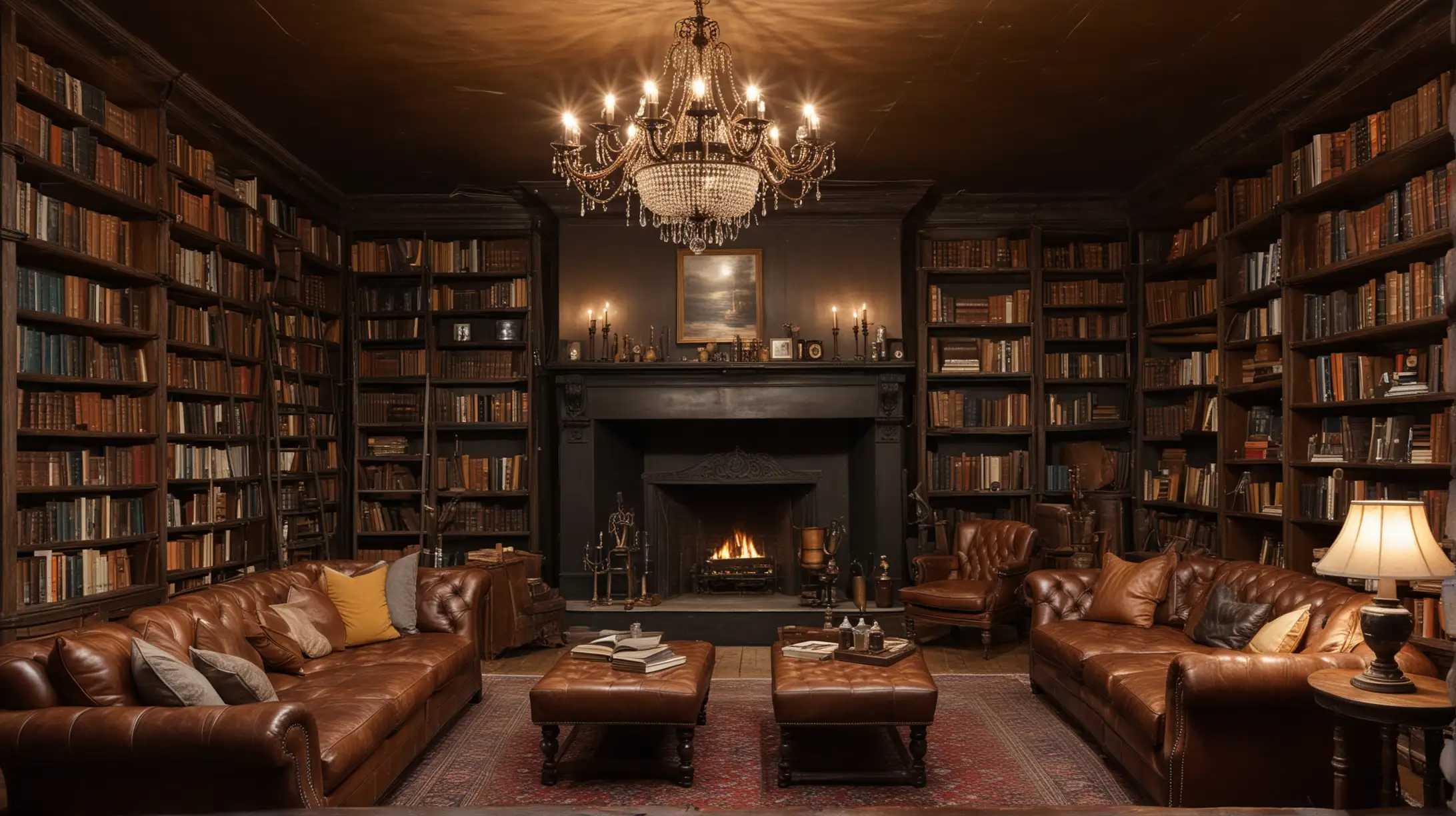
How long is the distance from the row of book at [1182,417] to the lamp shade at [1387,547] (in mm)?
3273

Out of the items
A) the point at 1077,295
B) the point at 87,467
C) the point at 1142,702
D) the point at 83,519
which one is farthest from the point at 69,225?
the point at 1077,295

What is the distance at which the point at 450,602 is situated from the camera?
17.6 feet

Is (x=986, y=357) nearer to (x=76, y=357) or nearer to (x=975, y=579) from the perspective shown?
(x=975, y=579)

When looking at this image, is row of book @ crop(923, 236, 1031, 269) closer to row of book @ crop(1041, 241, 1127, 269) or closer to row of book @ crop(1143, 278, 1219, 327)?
row of book @ crop(1041, 241, 1127, 269)

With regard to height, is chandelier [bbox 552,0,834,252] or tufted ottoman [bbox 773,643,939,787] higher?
chandelier [bbox 552,0,834,252]

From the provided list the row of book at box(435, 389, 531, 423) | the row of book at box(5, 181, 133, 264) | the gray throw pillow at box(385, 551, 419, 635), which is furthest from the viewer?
the row of book at box(435, 389, 531, 423)

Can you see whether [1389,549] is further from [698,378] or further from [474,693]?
[698,378]

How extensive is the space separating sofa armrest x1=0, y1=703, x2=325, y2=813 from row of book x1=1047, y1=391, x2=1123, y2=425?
6.29m

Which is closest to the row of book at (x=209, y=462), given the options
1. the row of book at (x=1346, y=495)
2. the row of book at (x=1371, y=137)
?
the row of book at (x=1346, y=495)

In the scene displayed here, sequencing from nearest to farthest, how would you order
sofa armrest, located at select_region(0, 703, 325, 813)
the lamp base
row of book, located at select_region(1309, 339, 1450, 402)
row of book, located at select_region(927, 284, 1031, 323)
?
sofa armrest, located at select_region(0, 703, 325, 813), the lamp base, row of book, located at select_region(1309, 339, 1450, 402), row of book, located at select_region(927, 284, 1031, 323)

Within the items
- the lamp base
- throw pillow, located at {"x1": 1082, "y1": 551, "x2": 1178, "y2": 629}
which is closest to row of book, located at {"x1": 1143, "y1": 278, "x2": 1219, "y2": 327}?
throw pillow, located at {"x1": 1082, "y1": 551, "x2": 1178, "y2": 629}

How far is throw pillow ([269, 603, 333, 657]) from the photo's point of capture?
14.7 ft

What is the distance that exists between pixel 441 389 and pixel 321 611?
338 cm

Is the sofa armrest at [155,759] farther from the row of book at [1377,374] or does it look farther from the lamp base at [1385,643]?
the row of book at [1377,374]
